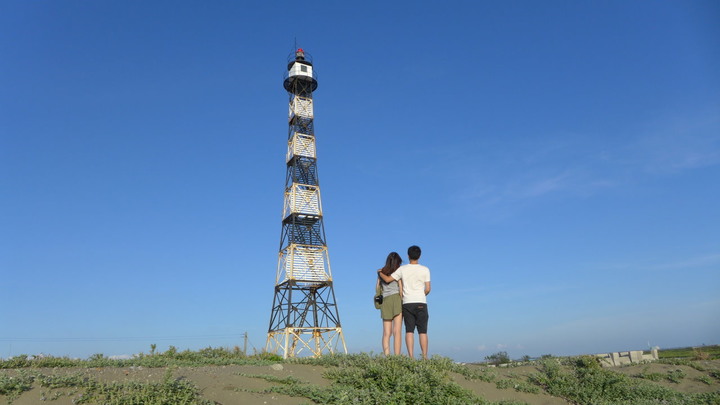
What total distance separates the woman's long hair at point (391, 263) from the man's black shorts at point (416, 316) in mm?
693

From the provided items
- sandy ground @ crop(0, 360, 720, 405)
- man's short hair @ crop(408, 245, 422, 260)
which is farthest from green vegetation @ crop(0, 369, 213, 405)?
man's short hair @ crop(408, 245, 422, 260)

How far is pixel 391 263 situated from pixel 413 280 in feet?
1.79

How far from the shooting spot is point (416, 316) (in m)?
9.04

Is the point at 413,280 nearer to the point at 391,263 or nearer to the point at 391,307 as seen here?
the point at 391,263

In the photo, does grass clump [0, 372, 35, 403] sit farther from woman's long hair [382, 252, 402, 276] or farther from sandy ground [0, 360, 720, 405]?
woman's long hair [382, 252, 402, 276]

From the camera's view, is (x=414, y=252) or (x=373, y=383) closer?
(x=373, y=383)

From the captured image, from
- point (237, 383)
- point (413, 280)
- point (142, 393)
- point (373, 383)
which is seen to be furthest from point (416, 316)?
point (142, 393)

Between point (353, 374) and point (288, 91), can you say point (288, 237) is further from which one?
point (353, 374)

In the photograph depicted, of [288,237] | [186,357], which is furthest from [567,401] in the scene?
[288,237]

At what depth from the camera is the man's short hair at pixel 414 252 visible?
923 centimetres

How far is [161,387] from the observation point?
5703 millimetres

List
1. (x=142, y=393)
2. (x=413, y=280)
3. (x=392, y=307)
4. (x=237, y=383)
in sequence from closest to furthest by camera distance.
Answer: (x=142, y=393) < (x=237, y=383) < (x=413, y=280) < (x=392, y=307)

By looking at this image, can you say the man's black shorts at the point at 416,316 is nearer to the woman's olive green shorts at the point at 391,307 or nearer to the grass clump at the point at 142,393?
the woman's olive green shorts at the point at 391,307

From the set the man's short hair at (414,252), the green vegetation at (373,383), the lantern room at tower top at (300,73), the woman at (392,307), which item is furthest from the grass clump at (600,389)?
the lantern room at tower top at (300,73)
